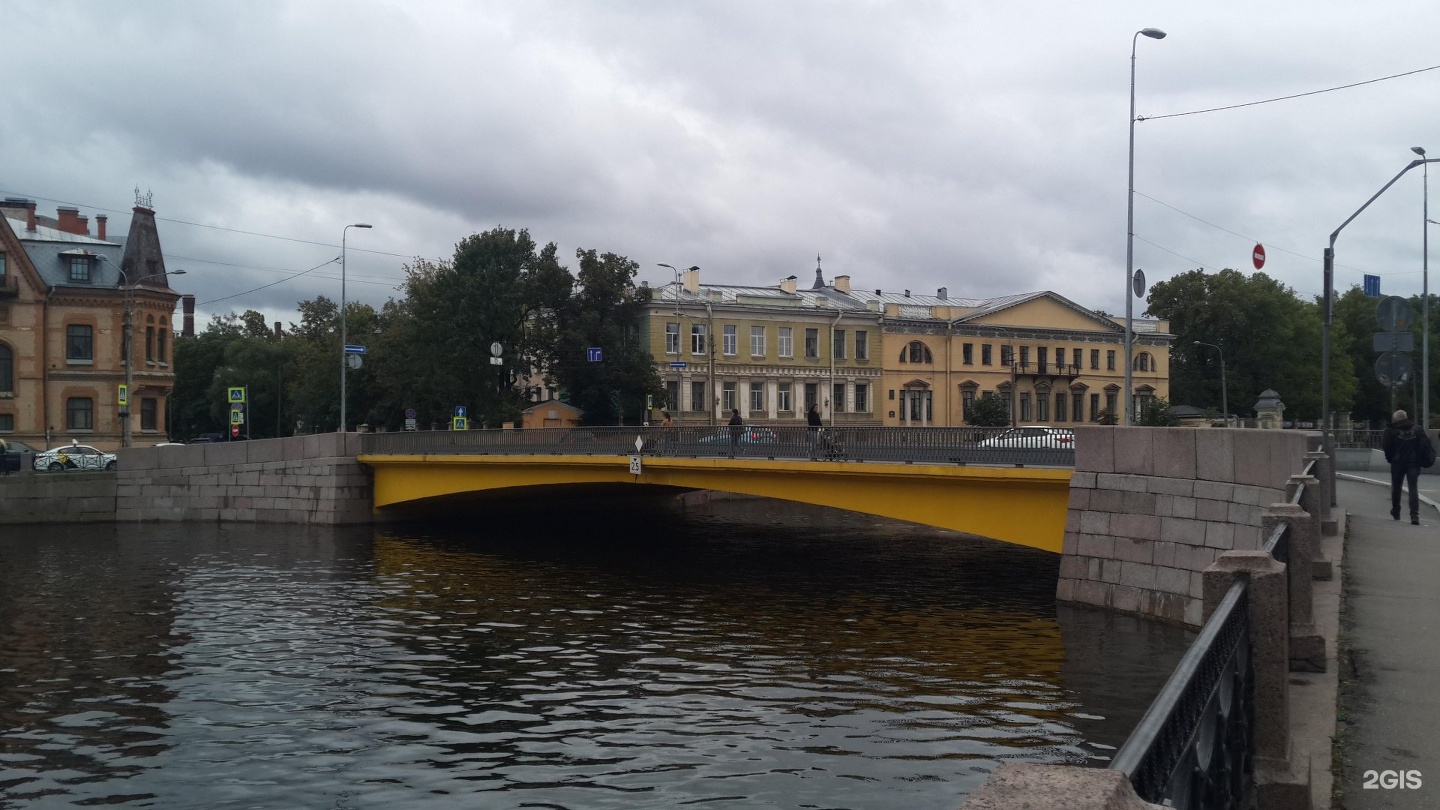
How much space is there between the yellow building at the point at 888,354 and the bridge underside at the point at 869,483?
32.2 meters

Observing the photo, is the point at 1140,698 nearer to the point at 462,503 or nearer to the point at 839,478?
the point at 839,478

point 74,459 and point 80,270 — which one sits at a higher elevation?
point 80,270

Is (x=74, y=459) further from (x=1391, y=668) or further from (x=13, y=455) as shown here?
(x=1391, y=668)

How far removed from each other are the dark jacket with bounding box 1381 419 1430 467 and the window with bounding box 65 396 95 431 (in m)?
55.3

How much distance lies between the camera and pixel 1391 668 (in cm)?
821

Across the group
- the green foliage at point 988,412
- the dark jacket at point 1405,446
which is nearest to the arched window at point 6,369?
the green foliage at point 988,412

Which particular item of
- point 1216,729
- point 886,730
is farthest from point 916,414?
point 1216,729

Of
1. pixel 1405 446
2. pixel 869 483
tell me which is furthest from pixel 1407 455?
pixel 869 483

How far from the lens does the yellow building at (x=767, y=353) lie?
2630 inches

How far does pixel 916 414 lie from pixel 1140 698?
60839 mm

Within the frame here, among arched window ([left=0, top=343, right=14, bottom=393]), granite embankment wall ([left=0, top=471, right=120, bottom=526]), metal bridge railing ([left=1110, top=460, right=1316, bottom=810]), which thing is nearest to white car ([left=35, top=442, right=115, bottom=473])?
granite embankment wall ([left=0, top=471, right=120, bottom=526])

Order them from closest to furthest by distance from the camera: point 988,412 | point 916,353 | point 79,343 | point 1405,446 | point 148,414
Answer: point 1405,446, point 79,343, point 148,414, point 988,412, point 916,353

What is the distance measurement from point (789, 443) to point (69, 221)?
54.0 m

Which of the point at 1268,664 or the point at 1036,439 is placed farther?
the point at 1036,439
